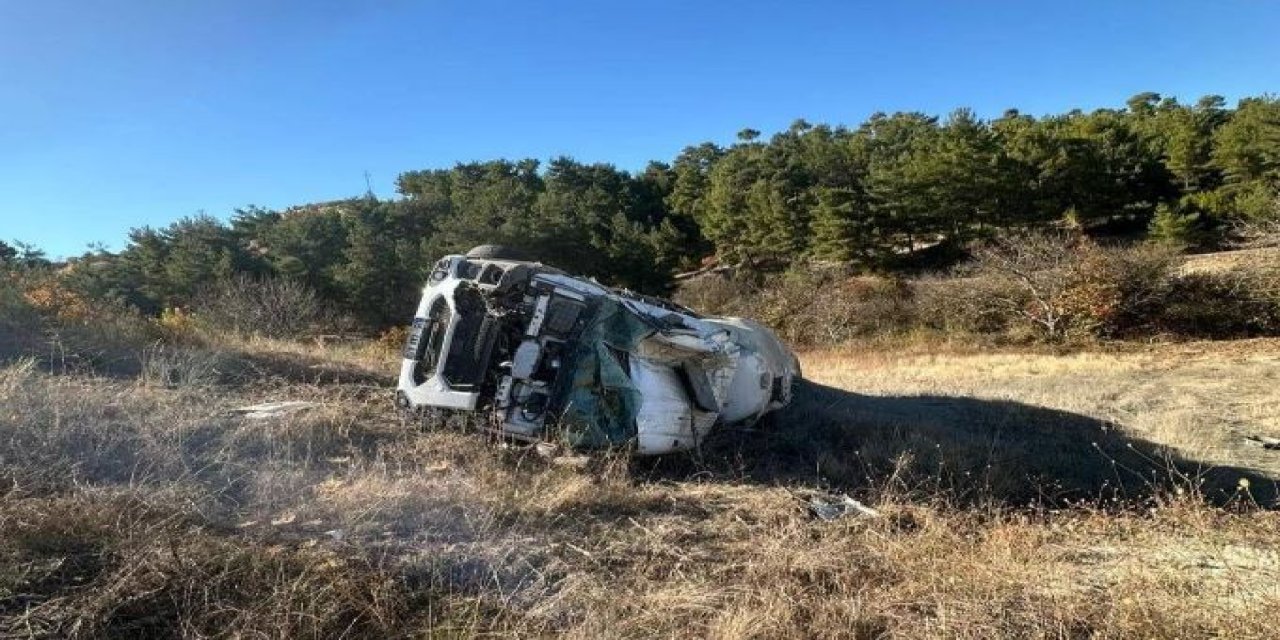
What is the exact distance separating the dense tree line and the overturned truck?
100 feet

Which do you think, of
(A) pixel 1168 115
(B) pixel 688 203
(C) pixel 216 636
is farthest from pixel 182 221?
(A) pixel 1168 115

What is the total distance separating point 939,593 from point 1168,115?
54166 millimetres

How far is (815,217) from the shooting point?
4019 cm

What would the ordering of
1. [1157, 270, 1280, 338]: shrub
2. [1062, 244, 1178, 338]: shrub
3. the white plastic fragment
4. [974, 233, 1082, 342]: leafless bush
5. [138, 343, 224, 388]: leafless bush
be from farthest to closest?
[974, 233, 1082, 342]: leafless bush, [1062, 244, 1178, 338]: shrub, [1157, 270, 1280, 338]: shrub, [138, 343, 224, 388]: leafless bush, the white plastic fragment

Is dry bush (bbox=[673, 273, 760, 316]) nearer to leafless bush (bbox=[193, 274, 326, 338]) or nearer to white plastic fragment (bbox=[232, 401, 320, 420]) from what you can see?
leafless bush (bbox=[193, 274, 326, 338])

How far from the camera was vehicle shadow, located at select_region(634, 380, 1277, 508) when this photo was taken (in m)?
6.06

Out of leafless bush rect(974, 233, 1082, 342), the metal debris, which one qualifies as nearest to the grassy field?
the metal debris

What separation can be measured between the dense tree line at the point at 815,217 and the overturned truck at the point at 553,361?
100 feet

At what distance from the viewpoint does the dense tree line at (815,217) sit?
36.8 metres

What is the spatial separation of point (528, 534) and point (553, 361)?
1.91 meters

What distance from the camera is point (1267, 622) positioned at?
8.89ft

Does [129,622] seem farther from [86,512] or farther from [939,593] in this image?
[939,593]

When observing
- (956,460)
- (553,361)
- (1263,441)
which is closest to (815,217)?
(1263,441)

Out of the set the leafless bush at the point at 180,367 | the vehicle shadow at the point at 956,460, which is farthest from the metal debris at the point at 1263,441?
the leafless bush at the point at 180,367
